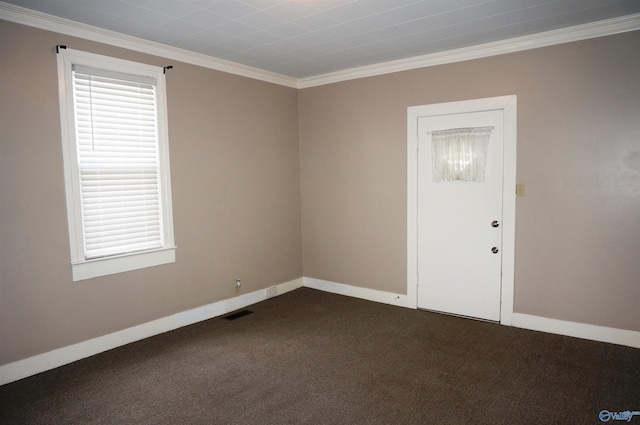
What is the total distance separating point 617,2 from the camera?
9.37 ft

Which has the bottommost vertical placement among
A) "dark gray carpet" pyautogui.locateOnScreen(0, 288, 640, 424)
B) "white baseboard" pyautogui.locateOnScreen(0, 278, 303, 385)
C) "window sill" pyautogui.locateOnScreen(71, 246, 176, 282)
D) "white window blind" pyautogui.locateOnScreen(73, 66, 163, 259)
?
"dark gray carpet" pyautogui.locateOnScreen(0, 288, 640, 424)

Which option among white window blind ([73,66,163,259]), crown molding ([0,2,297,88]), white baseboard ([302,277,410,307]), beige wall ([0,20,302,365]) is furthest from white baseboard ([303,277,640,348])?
crown molding ([0,2,297,88])

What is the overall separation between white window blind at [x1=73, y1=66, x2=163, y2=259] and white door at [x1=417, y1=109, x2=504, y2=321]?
2694mm

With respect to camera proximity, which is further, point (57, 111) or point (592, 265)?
point (592, 265)

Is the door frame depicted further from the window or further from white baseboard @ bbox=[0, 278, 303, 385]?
the window

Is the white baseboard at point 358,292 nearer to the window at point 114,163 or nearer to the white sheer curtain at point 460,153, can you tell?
the white sheer curtain at point 460,153

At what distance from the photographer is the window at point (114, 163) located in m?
3.21

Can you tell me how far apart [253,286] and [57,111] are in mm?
2614

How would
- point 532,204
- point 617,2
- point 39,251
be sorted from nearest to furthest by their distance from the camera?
point 617,2, point 39,251, point 532,204

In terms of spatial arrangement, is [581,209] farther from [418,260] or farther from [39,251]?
[39,251]

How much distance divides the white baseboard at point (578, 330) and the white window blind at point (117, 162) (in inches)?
138

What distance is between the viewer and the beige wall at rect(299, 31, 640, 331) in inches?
130

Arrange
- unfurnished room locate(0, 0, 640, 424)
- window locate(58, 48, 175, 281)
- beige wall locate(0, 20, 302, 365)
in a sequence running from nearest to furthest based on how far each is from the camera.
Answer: unfurnished room locate(0, 0, 640, 424), beige wall locate(0, 20, 302, 365), window locate(58, 48, 175, 281)

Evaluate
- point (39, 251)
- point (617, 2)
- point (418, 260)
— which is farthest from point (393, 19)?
point (39, 251)
